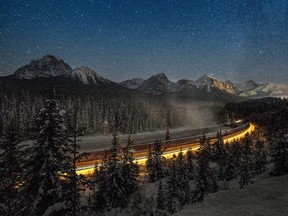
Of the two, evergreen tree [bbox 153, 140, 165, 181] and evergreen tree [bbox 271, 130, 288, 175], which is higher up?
evergreen tree [bbox 271, 130, 288, 175]

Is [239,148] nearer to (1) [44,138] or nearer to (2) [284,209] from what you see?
(2) [284,209]

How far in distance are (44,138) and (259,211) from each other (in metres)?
15.8

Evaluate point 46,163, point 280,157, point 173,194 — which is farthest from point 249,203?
point 46,163

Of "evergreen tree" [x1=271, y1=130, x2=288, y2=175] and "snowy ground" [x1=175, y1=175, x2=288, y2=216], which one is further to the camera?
"evergreen tree" [x1=271, y1=130, x2=288, y2=175]

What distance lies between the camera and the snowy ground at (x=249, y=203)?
60.2 feet

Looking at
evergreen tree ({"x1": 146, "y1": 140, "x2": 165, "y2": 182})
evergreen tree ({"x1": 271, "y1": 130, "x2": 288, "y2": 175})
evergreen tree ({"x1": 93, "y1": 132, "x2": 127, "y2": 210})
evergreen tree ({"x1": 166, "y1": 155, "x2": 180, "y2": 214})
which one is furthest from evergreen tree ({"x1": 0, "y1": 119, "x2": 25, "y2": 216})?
evergreen tree ({"x1": 271, "y1": 130, "x2": 288, "y2": 175})

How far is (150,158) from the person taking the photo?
47281 millimetres

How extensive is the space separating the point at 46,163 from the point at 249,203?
16.1 metres

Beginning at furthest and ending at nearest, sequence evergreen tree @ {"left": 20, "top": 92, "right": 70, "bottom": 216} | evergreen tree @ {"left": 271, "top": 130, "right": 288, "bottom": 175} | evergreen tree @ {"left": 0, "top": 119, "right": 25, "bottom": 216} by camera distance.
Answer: evergreen tree @ {"left": 271, "top": 130, "right": 288, "bottom": 175} < evergreen tree @ {"left": 0, "top": 119, "right": 25, "bottom": 216} < evergreen tree @ {"left": 20, "top": 92, "right": 70, "bottom": 216}

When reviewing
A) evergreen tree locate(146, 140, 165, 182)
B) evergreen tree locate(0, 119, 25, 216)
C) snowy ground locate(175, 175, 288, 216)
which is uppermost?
evergreen tree locate(0, 119, 25, 216)

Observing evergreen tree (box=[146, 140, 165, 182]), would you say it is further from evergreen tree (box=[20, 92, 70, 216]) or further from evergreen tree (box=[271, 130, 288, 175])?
evergreen tree (box=[20, 92, 70, 216])

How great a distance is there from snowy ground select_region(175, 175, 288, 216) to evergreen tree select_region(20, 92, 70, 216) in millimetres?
9577

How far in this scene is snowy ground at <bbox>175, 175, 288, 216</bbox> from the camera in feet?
60.2

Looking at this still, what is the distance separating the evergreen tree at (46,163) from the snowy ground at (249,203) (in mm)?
9577
